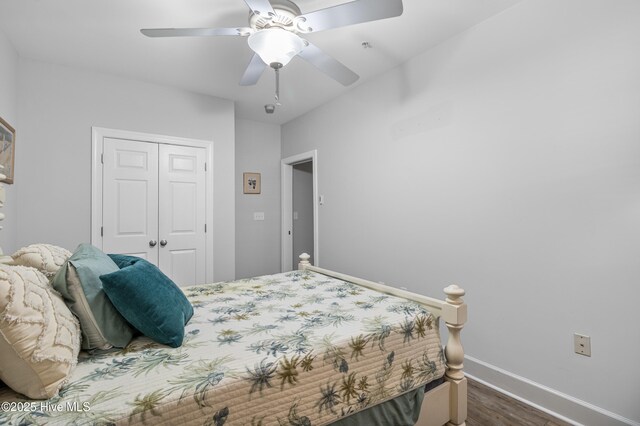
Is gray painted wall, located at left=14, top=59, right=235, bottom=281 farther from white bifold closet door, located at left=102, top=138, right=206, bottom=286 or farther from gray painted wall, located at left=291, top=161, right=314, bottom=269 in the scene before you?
gray painted wall, located at left=291, top=161, right=314, bottom=269

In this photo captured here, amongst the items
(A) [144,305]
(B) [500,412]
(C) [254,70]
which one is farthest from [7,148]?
(B) [500,412]

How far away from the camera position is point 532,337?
6.25ft

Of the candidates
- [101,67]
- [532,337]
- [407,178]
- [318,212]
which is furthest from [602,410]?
[101,67]

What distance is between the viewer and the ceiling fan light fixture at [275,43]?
1.65 metres

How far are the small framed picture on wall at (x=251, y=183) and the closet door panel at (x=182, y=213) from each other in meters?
0.92

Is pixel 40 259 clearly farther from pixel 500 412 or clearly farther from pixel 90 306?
pixel 500 412

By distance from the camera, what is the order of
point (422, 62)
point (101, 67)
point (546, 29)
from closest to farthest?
1. point (546, 29)
2. point (422, 62)
3. point (101, 67)

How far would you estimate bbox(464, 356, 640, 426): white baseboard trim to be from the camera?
1615 mm

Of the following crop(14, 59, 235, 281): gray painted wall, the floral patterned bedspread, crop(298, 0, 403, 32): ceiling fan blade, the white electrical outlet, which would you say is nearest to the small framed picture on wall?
crop(14, 59, 235, 281): gray painted wall

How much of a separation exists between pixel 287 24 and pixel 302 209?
11.4 ft

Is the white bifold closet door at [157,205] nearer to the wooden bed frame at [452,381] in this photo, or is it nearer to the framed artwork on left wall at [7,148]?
the framed artwork on left wall at [7,148]

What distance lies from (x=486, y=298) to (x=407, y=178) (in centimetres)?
116

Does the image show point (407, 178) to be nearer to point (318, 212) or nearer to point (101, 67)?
point (318, 212)

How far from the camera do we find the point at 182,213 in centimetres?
329
